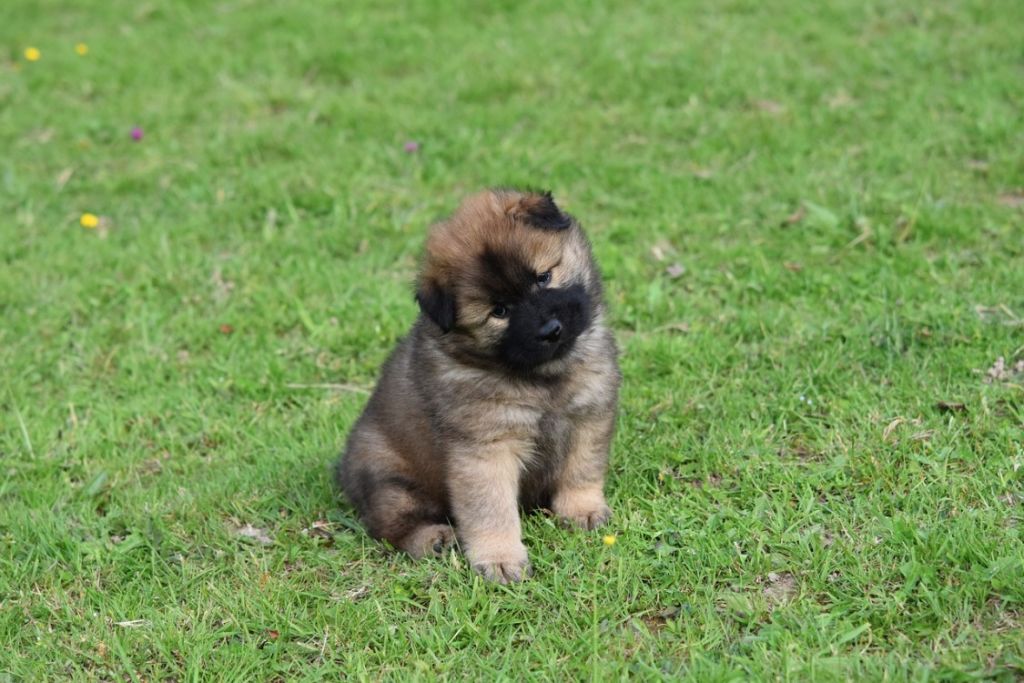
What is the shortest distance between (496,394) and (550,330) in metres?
0.34

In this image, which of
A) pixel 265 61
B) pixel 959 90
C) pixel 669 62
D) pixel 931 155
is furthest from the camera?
pixel 265 61

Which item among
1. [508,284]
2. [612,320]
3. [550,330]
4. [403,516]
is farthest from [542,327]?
[612,320]

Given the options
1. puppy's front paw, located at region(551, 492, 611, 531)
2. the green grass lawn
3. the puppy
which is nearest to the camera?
the green grass lawn

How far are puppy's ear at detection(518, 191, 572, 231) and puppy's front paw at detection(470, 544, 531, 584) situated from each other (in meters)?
1.09

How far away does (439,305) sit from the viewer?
3795 millimetres

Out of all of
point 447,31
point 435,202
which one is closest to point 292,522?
point 435,202

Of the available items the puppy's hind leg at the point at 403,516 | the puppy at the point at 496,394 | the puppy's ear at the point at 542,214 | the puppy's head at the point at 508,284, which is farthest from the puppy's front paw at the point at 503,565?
the puppy's ear at the point at 542,214

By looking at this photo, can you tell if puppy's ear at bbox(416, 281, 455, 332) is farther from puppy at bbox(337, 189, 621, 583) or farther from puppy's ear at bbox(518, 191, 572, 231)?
puppy's ear at bbox(518, 191, 572, 231)

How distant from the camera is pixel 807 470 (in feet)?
13.8

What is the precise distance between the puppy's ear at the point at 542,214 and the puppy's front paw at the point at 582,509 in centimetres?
97

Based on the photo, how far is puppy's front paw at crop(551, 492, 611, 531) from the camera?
4086mm

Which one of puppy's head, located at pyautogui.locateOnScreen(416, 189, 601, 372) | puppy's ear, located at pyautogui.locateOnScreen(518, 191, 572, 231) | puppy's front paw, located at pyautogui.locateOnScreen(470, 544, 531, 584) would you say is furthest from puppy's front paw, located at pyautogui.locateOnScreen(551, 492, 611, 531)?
puppy's ear, located at pyautogui.locateOnScreen(518, 191, 572, 231)

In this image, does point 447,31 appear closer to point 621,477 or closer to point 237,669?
point 621,477

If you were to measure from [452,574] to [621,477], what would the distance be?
0.83 meters
